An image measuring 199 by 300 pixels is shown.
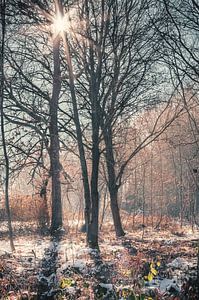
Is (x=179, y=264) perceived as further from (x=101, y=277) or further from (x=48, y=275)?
(x=48, y=275)

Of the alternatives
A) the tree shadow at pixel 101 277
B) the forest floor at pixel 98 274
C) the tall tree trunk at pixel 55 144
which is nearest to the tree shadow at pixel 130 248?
the forest floor at pixel 98 274

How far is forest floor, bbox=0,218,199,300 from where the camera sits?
5383 millimetres

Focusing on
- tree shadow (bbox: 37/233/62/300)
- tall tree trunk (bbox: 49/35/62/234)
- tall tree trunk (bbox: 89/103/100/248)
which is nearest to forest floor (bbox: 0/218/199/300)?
tree shadow (bbox: 37/233/62/300)

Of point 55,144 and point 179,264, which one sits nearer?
point 179,264

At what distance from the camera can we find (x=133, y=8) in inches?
429

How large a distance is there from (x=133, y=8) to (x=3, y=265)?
765 cm

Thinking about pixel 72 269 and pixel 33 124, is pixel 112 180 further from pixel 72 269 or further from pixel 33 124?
pixel 72 269

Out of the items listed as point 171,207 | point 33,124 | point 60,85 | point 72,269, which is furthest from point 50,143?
point 171,207

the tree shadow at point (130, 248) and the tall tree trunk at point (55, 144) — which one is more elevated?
the tall tree trunk at point (55, 144)

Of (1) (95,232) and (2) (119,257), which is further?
(1) (95,232)

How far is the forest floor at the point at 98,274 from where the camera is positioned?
538 cm

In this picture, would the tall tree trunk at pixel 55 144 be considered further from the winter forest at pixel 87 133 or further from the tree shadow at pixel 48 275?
the tree shadow at pixel 48 275

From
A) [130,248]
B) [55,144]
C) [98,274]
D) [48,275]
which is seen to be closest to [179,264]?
[98,274]

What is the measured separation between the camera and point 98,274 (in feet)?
23.1
